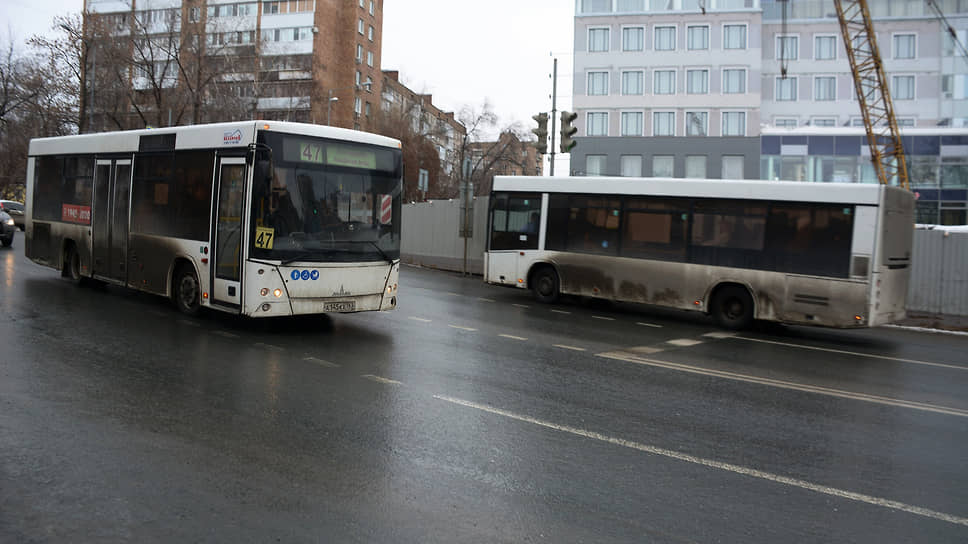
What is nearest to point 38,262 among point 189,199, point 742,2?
point 189,199

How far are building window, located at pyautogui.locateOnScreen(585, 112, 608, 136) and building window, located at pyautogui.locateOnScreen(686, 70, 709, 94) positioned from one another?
20.7ft

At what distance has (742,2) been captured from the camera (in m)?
53.5

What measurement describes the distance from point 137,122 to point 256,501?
4569 cm

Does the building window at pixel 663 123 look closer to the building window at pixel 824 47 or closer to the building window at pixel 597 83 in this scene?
the building window at pixel 597 83

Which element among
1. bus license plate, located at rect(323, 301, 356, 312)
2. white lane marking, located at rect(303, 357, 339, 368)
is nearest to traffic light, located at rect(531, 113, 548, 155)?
bus license plate, located at rect(323, 301, 356, 312)

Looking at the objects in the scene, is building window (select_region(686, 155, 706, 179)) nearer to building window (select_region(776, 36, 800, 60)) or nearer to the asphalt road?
building window (select_region(776, 36, 800, 60))

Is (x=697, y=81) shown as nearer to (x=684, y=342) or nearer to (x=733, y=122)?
(x=733, y=122)

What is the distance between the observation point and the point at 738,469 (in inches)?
220

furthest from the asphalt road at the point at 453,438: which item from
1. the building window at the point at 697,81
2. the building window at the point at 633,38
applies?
the building window at the point at 633,38

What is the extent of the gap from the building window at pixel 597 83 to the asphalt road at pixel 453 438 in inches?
1855

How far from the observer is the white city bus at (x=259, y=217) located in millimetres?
10562

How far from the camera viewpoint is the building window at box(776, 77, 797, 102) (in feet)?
188

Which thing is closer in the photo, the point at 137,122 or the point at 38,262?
the point at 38,262

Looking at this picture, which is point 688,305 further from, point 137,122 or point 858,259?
point 137,122
